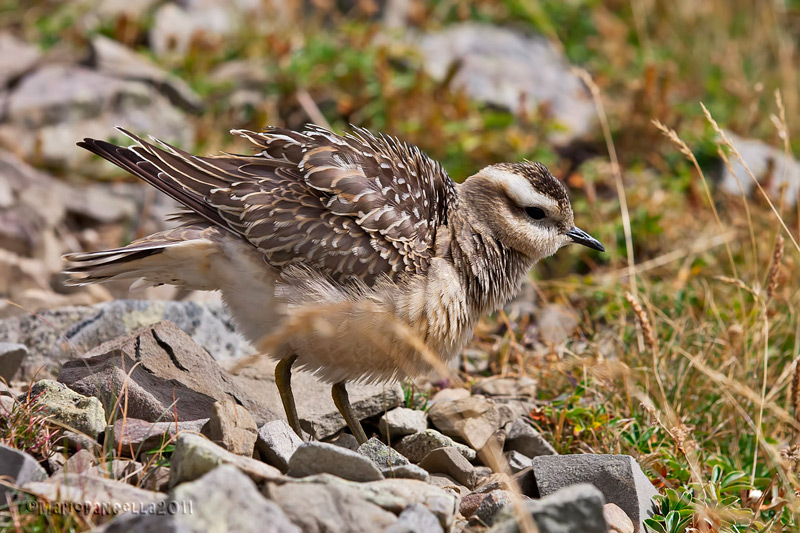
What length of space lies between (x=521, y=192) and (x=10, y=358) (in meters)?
2.93

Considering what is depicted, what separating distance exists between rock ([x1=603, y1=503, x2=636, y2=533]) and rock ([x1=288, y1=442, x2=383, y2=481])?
1.04 metres

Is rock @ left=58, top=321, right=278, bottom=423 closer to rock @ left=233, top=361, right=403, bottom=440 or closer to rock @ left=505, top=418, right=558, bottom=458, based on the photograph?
rock @ left=233, top=361, right=403, bottom=440

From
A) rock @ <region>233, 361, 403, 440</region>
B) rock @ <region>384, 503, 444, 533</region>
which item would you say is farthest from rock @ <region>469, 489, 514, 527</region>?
rock @ <region>233, 361, 403, 440</region>

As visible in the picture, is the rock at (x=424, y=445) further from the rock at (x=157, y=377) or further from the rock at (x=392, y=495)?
the rock at (x=392, y=495)

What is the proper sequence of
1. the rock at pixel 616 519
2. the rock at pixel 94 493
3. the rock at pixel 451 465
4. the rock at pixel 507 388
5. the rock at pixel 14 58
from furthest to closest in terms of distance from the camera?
the rock at pixel 14 58 < the rock at pixel 507 388 < the rock at pixel 451 465 < the rock at pixel 616 519 < the rock at pixel 94 493

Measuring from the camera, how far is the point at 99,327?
5.07 metres

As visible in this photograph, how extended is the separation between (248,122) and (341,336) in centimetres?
460

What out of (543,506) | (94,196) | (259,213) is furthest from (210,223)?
(94,196)

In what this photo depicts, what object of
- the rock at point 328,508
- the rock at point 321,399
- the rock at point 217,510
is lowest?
the rock at point 321,399

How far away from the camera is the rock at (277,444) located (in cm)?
370

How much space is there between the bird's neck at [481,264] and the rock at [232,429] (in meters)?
1.43

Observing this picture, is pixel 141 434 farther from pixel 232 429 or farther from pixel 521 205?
pixel 521 205

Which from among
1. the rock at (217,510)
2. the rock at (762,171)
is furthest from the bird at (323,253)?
the rock at (762,171)

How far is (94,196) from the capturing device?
751 cm
